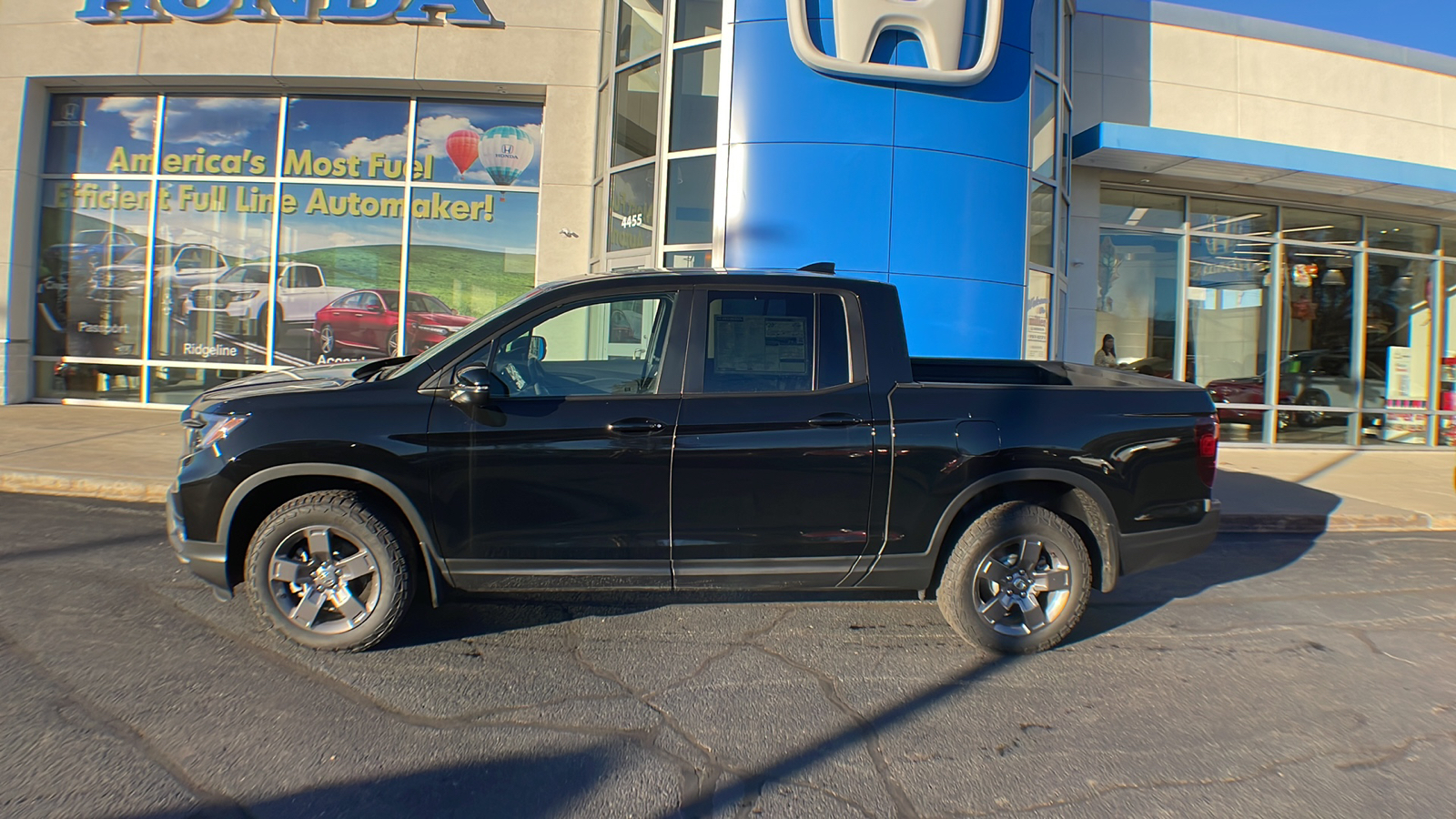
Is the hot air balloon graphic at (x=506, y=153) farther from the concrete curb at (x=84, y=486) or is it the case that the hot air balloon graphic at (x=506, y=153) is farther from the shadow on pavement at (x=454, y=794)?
the shadow on pavement at (x=454, y=794)

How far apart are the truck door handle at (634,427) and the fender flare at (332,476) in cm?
97

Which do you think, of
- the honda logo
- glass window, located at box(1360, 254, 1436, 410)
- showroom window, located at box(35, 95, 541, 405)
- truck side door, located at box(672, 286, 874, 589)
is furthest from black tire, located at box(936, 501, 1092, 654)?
glass window, located at box(1360, 254, 1436, 410)

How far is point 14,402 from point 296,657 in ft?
41.1

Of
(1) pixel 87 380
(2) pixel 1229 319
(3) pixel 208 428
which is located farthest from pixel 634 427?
(1) pixel 87 380

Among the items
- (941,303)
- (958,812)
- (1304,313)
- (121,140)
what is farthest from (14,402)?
(1304,313)

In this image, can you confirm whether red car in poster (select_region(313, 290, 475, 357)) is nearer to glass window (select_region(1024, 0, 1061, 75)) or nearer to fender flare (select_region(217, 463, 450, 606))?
glass window (select_region(1024, 0, 1061, 75))

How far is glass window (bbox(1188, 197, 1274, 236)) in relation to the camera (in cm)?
1312

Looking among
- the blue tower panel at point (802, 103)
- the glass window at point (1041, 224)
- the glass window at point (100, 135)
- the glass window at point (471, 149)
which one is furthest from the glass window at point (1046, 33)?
the glass window at point (100, 135)

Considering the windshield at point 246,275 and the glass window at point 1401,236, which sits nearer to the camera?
the windshield at point 246,275

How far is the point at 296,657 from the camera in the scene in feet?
12.2

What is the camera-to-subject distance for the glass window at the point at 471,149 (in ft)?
40.6

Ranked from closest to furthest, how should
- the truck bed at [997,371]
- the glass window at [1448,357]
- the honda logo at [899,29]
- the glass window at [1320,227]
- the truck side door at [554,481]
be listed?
the truck side door at [554,481], the truck bed at [997,371], the honda logo at [899,29], the glass window at [1320,227], the glass window at [1448,357]

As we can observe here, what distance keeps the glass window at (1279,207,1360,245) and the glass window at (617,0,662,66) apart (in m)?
10.6

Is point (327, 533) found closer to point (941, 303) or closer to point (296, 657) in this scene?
point (296, 657)
